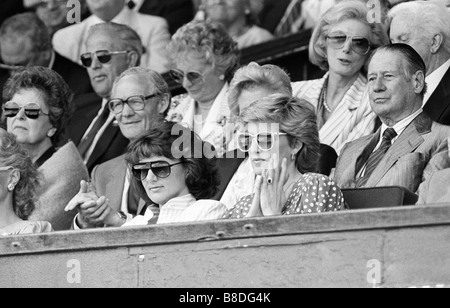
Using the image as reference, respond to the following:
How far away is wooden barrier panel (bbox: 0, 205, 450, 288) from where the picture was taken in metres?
8.37

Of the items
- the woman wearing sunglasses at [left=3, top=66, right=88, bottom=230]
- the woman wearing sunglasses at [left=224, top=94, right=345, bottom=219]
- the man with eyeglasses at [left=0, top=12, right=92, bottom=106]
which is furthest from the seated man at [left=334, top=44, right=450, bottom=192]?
the man with eyeglasses at [left=0, top=12, right=92, bottom=106]

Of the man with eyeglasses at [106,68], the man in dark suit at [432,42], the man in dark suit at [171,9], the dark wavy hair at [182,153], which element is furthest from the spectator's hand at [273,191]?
the man in dark suit at [171,9]

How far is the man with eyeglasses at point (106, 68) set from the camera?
12055 mm

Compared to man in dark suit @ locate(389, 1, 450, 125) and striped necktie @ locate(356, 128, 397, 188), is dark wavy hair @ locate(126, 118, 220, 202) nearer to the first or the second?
striped necktie @ locate(356, 128, 397, 188)

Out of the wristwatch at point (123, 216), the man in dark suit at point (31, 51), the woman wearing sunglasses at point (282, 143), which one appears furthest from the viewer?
the man in dark suit at point (31, 51)

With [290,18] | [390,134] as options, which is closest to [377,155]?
[390,134]

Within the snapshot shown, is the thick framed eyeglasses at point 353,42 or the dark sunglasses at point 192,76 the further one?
the dark sunglasses at point 192,76

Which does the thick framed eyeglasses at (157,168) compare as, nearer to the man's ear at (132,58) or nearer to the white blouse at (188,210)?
the white blouse at (188,210)

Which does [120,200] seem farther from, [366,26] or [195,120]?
[366,26]

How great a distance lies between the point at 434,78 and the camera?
1072 centimetres

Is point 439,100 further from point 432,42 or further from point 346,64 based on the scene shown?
point 346,64

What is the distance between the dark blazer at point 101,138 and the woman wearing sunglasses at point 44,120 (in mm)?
356

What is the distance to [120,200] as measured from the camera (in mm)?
11000

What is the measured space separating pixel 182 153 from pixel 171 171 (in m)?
0.12
